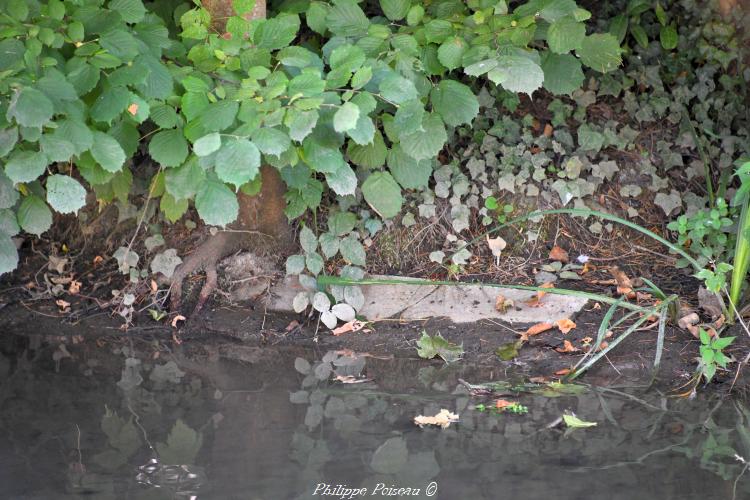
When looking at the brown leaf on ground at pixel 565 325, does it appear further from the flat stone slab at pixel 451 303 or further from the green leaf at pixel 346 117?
the green leaf at pixel 346 117

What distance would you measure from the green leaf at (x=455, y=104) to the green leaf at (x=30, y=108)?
1550 mm

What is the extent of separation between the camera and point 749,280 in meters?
3.80

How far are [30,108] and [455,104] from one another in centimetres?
167

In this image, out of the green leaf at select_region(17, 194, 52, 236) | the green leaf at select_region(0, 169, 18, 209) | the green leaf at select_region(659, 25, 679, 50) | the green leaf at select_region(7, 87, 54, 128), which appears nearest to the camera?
the green leaf at select_region(7, 87, 54, 128)

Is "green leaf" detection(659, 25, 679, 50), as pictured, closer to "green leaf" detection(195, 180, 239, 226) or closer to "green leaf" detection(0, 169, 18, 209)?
"green leaf" detection(195, 180, 239, 226)


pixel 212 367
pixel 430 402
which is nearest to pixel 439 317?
pixel 430 402

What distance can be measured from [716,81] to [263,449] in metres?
3.53

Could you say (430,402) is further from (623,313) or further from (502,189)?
(502,189)

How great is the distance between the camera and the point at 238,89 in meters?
3.35

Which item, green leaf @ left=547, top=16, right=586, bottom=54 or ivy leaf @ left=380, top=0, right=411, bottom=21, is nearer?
green leaf @ left=547, top=16, right=586, bottom=54

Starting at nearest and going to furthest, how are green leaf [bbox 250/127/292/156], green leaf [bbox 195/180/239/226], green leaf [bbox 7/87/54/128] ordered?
green leaf [bbox 7/87/54/128], green leaf [bbox 250/127/292/156], green leaf [bbox 195/180/239/226]

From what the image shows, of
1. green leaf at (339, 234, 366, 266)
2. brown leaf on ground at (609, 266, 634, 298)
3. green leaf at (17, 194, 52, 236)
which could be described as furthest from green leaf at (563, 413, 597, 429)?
green leaf at (17, 194, 52, 236)

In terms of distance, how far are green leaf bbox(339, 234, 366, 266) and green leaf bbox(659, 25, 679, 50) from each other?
2.28 metres

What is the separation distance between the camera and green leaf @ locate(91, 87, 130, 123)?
3131 mm
